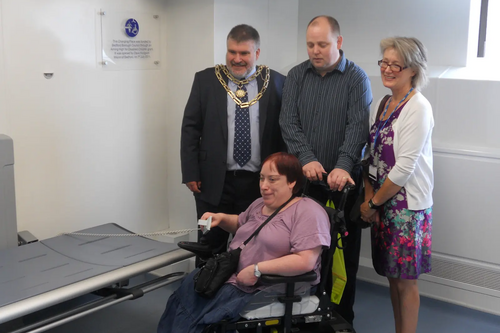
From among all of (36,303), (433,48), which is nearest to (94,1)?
(36,303)

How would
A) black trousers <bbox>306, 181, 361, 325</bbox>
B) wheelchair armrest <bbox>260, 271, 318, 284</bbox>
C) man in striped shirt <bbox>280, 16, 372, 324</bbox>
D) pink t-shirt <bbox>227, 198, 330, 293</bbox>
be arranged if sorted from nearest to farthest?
1. wheelchair armrest <bbox>260, 271, 318, 284</bbox>
2. pink t-shirt <bbox>227, 198, 330, 293</bbox>
3. man in striped shirt <bbox>280, 16, 372, 324</bbox>
4. black trousers <bbox>306, 181, 361, 325</bbox>

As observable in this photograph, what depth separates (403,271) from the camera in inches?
106

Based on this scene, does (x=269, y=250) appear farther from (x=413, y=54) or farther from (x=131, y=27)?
(x=131, y=27)

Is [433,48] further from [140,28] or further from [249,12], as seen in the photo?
[140,28]

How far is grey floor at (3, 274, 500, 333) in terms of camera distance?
324 centimetres

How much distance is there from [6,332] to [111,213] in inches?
55.4

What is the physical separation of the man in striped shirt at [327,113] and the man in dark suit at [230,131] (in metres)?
0.17

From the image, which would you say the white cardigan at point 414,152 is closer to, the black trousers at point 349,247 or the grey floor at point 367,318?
the black trousers at point 349,247

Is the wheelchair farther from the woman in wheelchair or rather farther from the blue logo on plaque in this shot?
the blue logo on plaque

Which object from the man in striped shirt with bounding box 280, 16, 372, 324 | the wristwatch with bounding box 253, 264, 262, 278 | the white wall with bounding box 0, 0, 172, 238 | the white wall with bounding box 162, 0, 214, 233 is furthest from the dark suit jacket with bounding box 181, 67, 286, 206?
the wristwatch with bounding box 253, 264, 262, 278

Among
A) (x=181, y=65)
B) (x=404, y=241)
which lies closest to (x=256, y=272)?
(x=404, y=241)

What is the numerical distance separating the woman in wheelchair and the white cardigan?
428 millimetres

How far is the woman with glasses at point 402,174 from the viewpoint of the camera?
2.57 metres

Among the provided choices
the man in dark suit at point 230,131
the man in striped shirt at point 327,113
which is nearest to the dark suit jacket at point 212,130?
the man in dark suit at point 230,131
